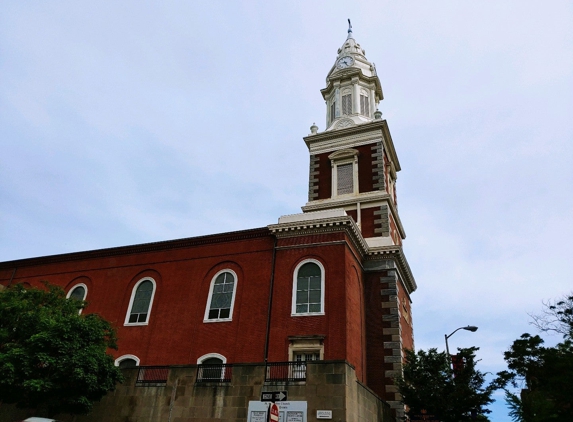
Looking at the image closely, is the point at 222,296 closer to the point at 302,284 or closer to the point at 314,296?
the point at 302,284

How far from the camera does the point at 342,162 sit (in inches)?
1153

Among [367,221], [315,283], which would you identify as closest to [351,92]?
[367,221]

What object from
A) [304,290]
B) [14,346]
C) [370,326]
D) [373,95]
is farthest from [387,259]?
[14,346]

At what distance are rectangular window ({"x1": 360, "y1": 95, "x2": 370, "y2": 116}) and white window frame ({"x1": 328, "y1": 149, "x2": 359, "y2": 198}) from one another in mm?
4820

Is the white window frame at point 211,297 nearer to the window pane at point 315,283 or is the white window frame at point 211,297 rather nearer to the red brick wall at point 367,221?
the window pane at point 315,283

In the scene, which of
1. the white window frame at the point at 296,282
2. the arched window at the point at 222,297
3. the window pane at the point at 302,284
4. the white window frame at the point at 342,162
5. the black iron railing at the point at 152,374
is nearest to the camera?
the black iron railing at the point at 152,374

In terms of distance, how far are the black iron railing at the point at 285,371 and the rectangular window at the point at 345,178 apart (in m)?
14.2

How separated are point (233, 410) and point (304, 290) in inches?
279

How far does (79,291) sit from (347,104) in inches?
877

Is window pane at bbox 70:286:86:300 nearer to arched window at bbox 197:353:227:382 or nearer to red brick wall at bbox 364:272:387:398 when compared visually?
arched window at bbox 197:353:227:382

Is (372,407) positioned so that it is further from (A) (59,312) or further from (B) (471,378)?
(A) (59,312)

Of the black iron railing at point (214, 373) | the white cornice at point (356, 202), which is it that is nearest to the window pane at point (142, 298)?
the black iron railing at point (214, 373)

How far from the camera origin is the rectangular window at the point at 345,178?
28.3m

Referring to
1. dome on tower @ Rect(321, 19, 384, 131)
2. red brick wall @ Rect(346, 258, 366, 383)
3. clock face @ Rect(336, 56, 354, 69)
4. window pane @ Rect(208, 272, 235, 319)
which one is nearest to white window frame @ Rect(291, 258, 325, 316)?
red brick wall @ Rect(346, 258, 366, 383)
